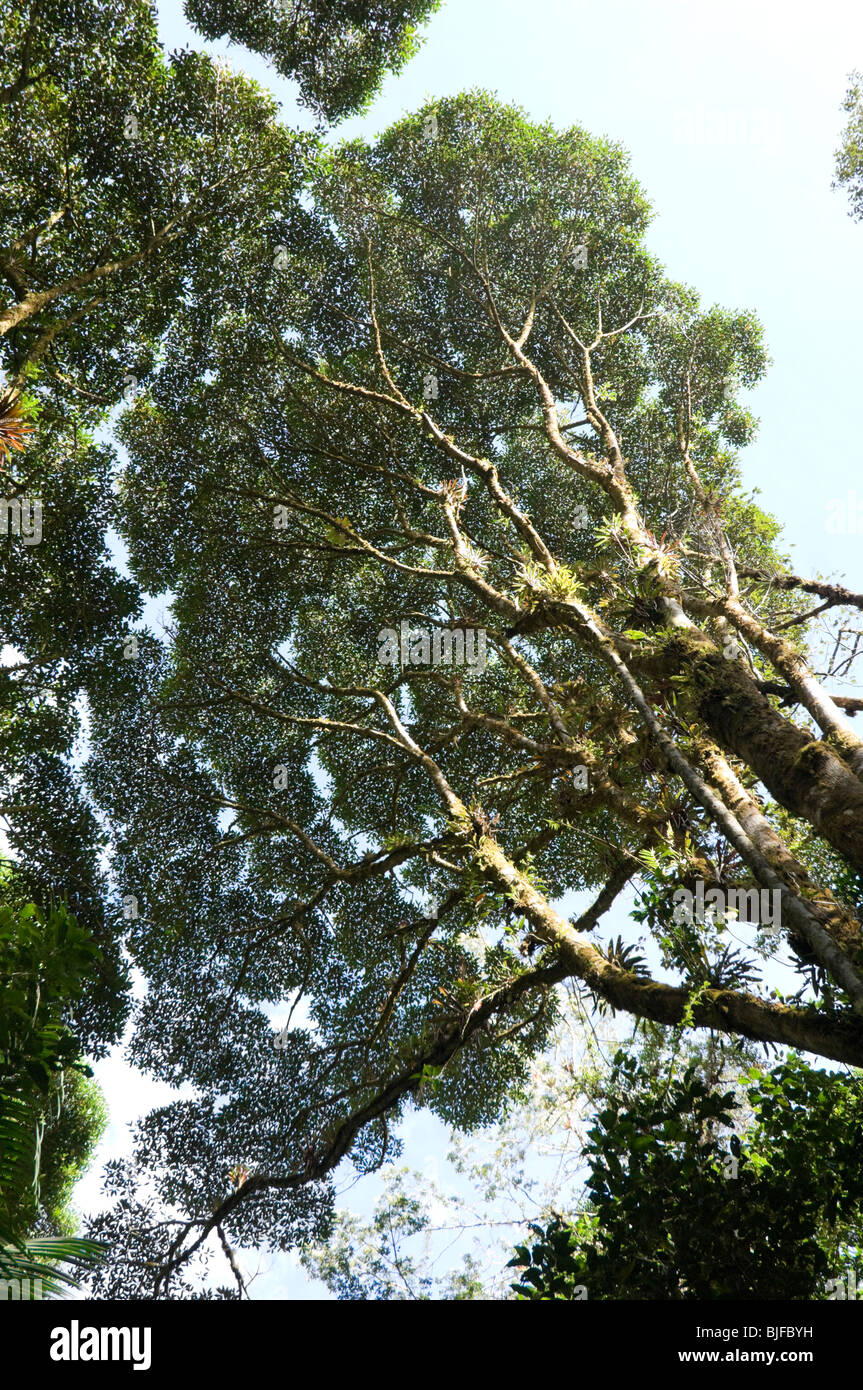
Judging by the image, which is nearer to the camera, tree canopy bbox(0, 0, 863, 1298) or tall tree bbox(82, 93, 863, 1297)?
tall tree bbox(82, 93, 863, 1297)

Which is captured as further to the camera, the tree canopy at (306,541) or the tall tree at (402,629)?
the tree canopy at (306,541)

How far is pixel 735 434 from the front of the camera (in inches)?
517

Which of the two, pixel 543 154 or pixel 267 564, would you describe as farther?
pixel 543 154

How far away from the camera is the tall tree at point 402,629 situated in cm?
718

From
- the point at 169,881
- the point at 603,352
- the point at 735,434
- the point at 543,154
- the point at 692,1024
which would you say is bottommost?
the point at 692,1024

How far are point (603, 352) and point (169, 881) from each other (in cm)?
1036

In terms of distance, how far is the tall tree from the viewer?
7.18m

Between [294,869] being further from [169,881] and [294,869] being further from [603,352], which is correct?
[603,352]

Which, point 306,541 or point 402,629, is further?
point 402,629

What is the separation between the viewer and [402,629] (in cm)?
1162

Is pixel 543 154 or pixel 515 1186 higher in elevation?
pixel 543 154
